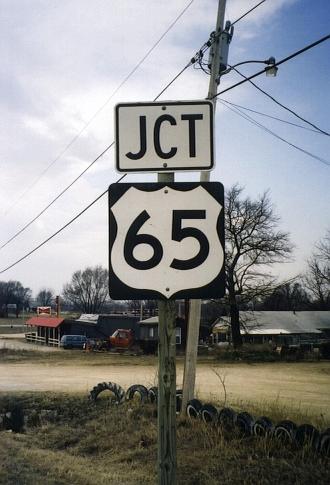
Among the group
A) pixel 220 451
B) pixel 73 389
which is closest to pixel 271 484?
pixel 220 451

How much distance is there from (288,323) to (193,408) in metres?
50.7

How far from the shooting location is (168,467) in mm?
2471

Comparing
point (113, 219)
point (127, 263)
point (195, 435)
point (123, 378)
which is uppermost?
point (113, 219)

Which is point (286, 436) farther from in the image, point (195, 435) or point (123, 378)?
point (123, 378)

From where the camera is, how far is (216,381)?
2230 cm

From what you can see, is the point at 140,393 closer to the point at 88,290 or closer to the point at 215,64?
the point at 215,64

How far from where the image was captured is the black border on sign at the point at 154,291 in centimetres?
242

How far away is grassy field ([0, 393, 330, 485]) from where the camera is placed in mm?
5684

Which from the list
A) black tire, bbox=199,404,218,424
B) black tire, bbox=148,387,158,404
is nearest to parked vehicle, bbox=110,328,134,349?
black tire, bbox=148,387,158,404

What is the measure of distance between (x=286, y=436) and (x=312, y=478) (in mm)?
1310

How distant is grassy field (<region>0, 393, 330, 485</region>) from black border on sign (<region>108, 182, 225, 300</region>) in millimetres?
3854

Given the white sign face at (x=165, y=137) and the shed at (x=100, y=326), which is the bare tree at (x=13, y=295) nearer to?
the shed at (x=100, y=326)

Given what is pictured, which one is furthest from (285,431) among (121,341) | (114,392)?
(121,341)

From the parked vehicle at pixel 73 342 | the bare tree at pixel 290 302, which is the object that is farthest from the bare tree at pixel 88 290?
the parked vehicle at pixel 73 342
